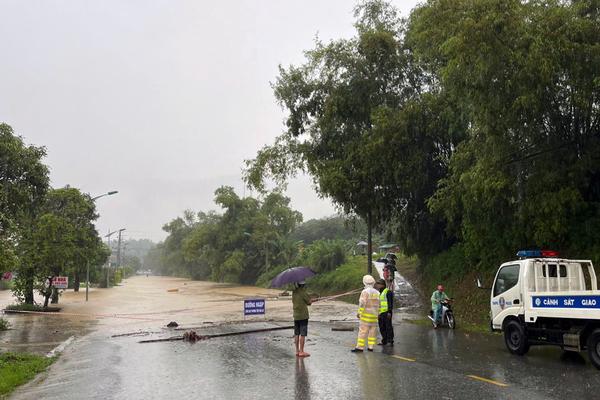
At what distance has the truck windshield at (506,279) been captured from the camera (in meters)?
11.4

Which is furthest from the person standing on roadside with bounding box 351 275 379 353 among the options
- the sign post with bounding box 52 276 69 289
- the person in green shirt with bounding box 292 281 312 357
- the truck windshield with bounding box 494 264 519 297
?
the sign post with bounding box 52 276 69 289

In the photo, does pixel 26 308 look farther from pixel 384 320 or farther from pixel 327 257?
pixel 327 257

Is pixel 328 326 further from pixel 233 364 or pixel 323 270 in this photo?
pixel 323 270

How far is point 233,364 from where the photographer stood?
399 inches

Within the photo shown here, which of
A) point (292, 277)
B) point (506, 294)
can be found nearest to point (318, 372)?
point (292, 277)

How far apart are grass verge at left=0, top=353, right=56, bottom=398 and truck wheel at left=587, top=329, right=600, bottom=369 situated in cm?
974

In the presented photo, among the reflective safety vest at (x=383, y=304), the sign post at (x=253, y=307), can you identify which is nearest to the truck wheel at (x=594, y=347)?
the reflective safety vest at (x=383, y=304)

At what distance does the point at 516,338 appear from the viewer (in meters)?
10.9

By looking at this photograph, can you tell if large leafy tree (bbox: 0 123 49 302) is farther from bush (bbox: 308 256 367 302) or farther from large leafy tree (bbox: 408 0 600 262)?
bush (bbox: 308 256 367 302)

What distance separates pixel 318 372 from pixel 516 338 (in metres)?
4.72

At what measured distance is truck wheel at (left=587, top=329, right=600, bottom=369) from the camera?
29.2 feet

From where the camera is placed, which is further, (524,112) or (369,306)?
(524,112)

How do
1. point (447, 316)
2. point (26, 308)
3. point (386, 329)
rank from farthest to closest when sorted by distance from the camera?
point (26, 308) < point (447, 316) < point (386, 329)

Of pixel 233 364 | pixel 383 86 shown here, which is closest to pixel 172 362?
pixel 233 364
